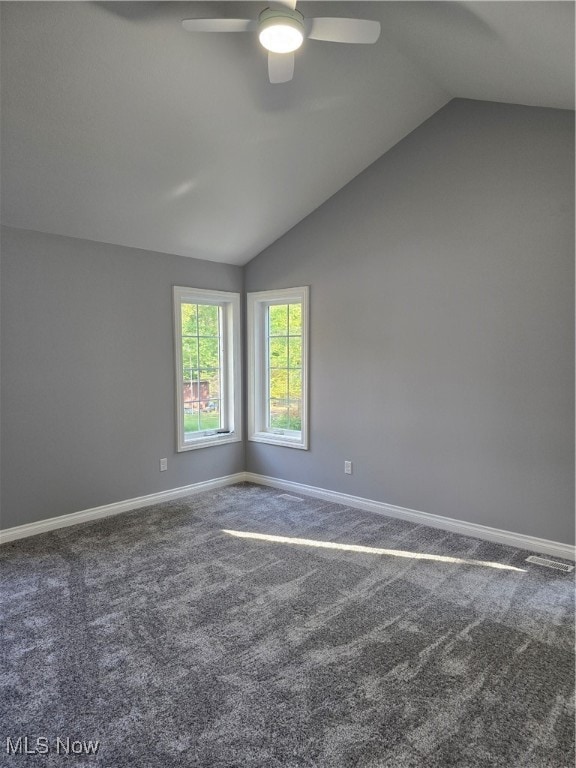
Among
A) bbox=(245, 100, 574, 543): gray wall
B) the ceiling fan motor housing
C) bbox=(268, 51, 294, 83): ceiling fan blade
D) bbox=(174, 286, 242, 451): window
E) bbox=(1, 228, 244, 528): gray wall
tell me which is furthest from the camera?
bbox=(174, 286, 242, 451): window

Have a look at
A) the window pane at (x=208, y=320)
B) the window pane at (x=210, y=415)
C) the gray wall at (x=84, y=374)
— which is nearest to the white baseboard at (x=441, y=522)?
the window pane at (x=210, y=415)

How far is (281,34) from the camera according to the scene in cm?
216

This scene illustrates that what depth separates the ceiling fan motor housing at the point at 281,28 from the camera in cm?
208

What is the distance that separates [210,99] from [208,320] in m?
2.37

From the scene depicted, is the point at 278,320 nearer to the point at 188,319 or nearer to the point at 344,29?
the point at 188,319

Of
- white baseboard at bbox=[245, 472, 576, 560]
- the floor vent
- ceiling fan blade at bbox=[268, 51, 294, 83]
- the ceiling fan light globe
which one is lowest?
the floor vent

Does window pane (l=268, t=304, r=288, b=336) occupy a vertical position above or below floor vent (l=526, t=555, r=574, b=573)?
above

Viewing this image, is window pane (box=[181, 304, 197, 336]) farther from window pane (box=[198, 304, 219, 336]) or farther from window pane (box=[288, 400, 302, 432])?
window pane (box=[288, 400, 302, 432])

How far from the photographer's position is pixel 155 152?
3334 mm

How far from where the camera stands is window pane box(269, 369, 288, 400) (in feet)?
17.0

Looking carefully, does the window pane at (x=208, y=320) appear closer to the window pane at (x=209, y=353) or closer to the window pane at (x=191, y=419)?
the window pane at (x=209, y=353)

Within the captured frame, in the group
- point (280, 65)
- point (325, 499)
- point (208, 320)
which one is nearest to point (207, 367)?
point (208, 320)

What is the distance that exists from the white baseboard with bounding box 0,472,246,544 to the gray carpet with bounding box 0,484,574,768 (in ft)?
0.36

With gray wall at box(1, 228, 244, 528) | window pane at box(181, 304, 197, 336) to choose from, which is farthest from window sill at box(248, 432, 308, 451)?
window pane at box(181, 304, 197, 336)
